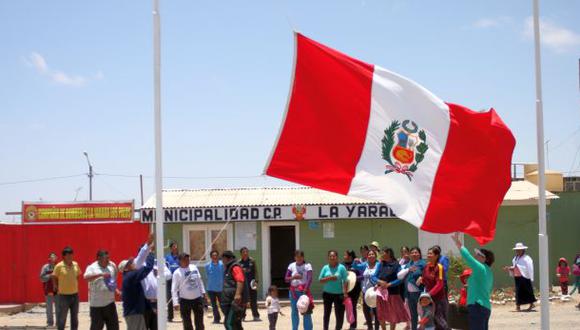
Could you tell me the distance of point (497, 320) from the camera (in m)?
18.0

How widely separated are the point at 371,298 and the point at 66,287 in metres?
5.54

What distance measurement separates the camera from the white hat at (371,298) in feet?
49.4

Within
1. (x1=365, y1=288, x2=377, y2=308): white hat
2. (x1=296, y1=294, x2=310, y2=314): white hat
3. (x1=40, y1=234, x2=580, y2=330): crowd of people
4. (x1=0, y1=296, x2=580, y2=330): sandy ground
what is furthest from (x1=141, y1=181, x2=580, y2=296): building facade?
(x1=296, y1=294, x2=310, y2=314): white hat

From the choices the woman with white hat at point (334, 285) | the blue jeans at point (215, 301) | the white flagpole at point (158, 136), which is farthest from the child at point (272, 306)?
the white flagpole at point (158, 136)

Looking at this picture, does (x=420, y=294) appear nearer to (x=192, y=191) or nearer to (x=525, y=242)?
(x=525, y=242)

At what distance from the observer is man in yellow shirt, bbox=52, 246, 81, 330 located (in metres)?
15.5

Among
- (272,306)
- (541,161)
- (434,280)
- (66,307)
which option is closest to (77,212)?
(66,307)

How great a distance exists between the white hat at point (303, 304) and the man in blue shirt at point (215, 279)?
396 centimetres

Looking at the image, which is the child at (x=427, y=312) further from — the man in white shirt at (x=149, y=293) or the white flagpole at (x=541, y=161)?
the man in white shirt at (x=149, y=293)

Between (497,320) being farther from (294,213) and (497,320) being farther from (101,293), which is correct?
(101,293)

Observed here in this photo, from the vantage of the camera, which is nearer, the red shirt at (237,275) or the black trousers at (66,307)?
the red shirt at (237,275)

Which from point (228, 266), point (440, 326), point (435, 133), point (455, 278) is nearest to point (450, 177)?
point (435, 133)

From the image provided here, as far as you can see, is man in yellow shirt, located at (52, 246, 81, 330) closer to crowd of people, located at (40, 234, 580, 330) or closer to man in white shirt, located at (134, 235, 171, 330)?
crowd of people, located at (40, 234, 580, 330)

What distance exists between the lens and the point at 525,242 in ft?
79.3
